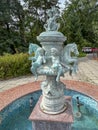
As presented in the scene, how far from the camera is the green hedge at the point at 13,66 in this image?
9.32 metres

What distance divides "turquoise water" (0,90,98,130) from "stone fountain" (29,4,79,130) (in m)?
1.07

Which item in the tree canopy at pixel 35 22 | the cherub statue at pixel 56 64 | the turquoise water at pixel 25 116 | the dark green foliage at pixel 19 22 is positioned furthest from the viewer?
the tree canopy at pixel 35 22

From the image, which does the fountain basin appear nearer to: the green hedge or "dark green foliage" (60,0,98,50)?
the green hedge

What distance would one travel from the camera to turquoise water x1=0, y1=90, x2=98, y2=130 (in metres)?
4.64

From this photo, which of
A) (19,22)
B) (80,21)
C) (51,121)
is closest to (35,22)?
(19,22)

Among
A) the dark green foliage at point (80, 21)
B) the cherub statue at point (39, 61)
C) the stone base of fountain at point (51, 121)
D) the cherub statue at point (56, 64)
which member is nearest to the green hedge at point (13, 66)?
the stone base of fountain at point (51, 121)

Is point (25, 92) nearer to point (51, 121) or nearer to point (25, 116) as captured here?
point (25, 116)

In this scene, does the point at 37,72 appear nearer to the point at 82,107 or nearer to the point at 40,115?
the point at 40,115

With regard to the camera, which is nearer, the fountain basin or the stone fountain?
the stone fountain

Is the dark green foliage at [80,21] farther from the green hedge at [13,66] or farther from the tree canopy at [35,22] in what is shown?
the green hedge at [13,66]

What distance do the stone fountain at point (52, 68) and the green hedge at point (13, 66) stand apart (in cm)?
588

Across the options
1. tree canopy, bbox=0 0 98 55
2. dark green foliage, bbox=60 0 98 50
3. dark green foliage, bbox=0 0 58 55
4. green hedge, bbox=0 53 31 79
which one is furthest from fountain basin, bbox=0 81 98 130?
dark green foliage, bbox=60 0 98 50

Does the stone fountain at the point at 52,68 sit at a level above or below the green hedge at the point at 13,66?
above

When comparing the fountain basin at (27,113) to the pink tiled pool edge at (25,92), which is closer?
the fountain basin at (27,113)
